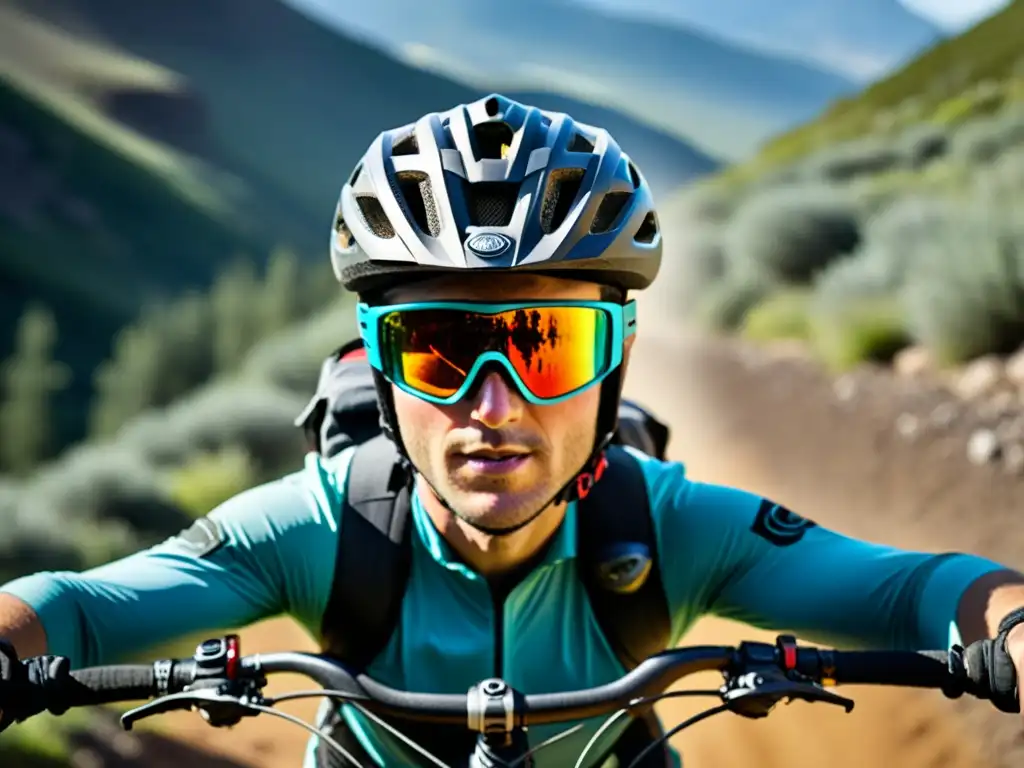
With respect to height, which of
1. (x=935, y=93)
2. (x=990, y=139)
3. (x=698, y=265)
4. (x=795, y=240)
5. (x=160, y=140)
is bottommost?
(x=795, y=240)

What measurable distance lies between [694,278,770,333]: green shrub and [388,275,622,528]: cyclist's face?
12.6 meters

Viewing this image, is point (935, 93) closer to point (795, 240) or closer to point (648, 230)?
point (795, 240)

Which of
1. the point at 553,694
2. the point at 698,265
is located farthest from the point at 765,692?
the point at 698,265

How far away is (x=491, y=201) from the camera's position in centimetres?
238

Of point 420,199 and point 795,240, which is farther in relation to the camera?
point 795,240

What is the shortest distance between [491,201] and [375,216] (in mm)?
329

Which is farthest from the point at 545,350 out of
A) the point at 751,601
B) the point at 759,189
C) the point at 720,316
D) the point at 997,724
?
the point at 759,189

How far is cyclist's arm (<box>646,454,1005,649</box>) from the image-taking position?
7.02ft

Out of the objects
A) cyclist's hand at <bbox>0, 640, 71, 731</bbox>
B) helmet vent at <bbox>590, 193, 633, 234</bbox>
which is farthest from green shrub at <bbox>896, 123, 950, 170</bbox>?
cyclist's hand at <bbox>0, 640, 71, 731</bbox>

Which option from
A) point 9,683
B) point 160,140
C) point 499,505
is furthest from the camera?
point 160,140

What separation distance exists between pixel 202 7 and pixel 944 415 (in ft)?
174

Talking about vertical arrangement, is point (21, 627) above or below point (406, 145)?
below

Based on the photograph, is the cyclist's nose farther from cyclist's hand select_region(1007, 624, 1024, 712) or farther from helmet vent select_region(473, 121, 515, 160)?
cyclist's hand select_region(1007, 624, 1024, 712)

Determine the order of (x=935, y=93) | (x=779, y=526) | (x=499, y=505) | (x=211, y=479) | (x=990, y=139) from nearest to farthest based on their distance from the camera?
(x=499, y=505) < (x=779, y=526) < (x=211, y=479) < (x=990, y=139) < (x=935, y=93)
